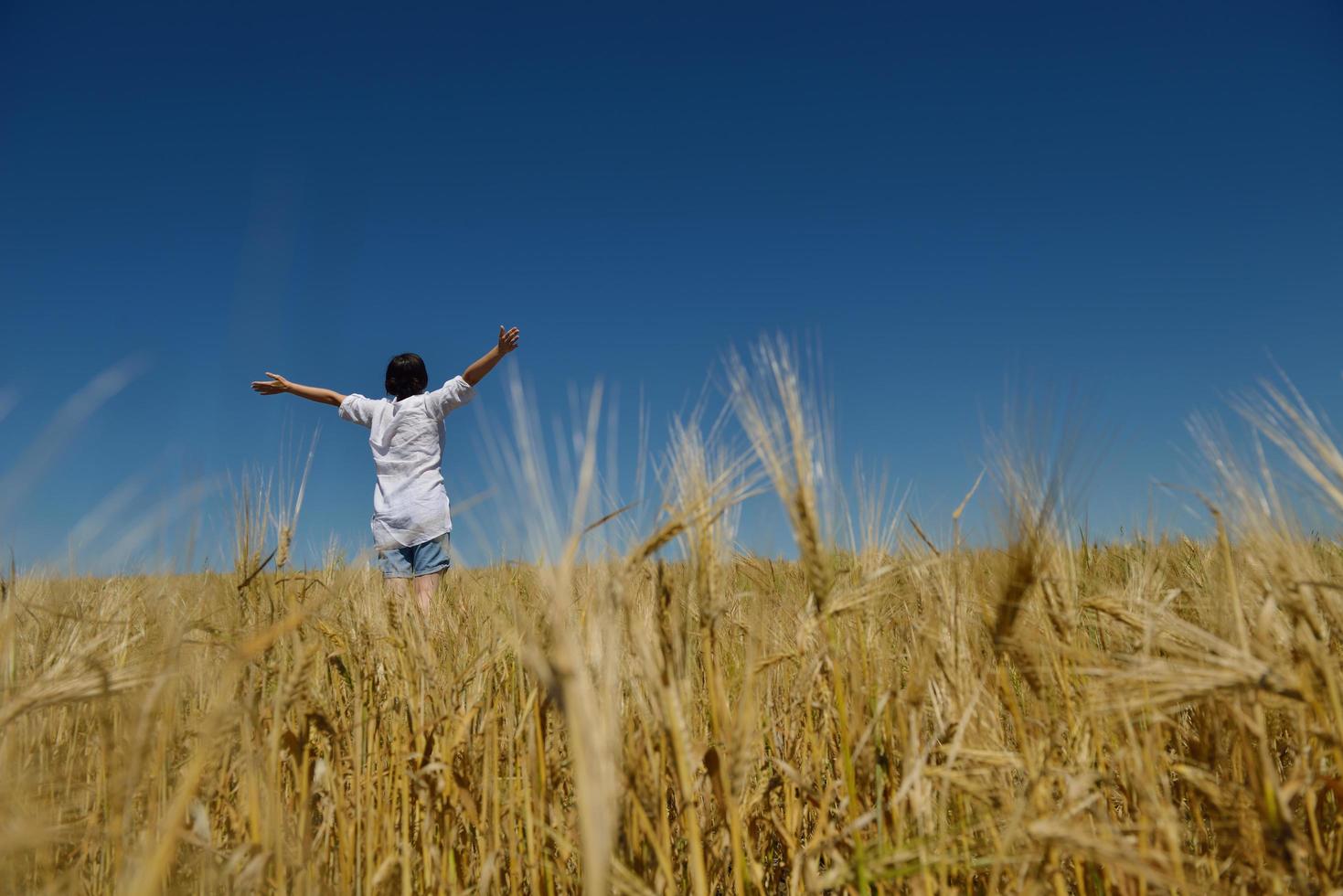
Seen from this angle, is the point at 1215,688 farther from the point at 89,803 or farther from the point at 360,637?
the point at 89,803

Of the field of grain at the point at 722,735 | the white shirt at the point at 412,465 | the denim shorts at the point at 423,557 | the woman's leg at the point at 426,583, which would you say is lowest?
the field of grain at the point at 722,735

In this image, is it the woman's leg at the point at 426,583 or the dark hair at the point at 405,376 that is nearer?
the woman's leg at the point at 426,583

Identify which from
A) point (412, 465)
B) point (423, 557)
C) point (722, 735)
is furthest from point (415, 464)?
point (722, 735)

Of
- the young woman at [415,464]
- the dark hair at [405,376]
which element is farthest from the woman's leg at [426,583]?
the dark hair at [405,376]

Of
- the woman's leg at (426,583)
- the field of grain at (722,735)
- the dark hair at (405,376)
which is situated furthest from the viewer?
the dark hair at (405,376)

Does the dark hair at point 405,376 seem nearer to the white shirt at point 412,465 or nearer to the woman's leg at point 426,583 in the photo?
the white shirt at point 412,465

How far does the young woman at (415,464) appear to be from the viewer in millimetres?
3920

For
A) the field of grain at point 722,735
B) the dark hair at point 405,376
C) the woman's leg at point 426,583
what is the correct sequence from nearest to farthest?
the field of grain at point 722,735 → the woman's leg at point 426,583 → the dark hair at point 405,376

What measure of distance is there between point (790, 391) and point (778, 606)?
1.21m

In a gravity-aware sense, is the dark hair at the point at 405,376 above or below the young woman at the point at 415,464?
above

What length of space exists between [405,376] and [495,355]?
605mm

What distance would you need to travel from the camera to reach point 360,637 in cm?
202

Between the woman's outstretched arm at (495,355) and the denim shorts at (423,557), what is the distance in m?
0.93

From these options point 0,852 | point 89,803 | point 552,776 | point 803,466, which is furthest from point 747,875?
point 89,803
